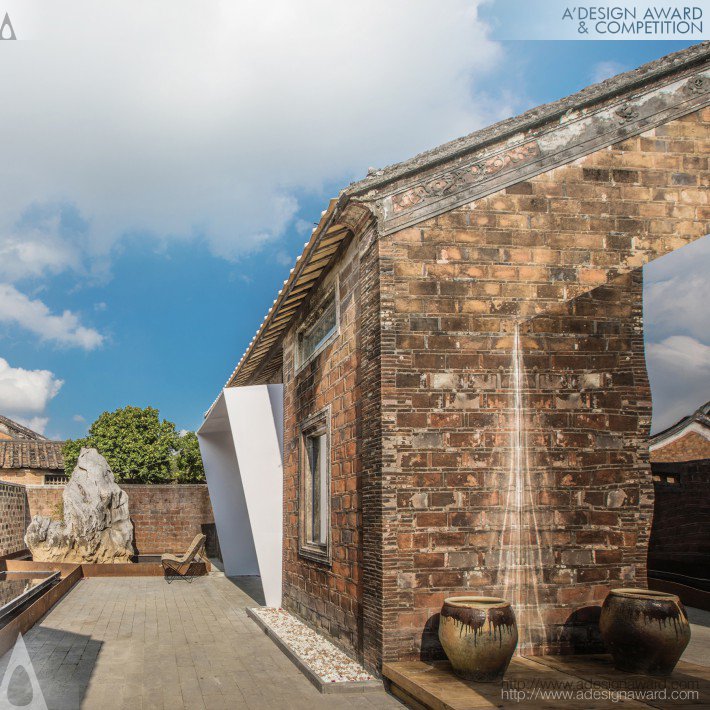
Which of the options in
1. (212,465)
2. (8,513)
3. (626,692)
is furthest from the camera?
(8,513)

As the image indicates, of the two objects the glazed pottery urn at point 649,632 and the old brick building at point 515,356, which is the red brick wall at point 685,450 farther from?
the glazed pottery urn at point 649,632

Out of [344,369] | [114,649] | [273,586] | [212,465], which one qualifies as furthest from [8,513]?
[344,369]

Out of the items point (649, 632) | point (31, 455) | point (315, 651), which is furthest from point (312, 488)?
point (31, 455)

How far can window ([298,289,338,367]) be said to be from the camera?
7.65m

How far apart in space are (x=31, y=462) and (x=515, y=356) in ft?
87.7

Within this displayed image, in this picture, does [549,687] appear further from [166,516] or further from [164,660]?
[166,516]

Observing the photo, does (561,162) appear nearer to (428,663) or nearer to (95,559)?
(428,663)

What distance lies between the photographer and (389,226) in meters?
5.95

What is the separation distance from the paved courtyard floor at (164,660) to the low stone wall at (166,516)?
891cm

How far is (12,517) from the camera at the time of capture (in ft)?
52.8

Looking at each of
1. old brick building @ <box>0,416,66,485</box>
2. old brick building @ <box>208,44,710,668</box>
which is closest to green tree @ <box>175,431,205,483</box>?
old brick building @ <box>0,416,66,485</box>

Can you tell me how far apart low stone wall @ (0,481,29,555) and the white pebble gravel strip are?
27.7 feet

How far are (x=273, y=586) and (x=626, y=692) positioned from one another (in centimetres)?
623

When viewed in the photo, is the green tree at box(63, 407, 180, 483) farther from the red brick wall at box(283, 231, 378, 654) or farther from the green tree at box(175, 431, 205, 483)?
the red brick wall at box(283, 231, 378, 654)
